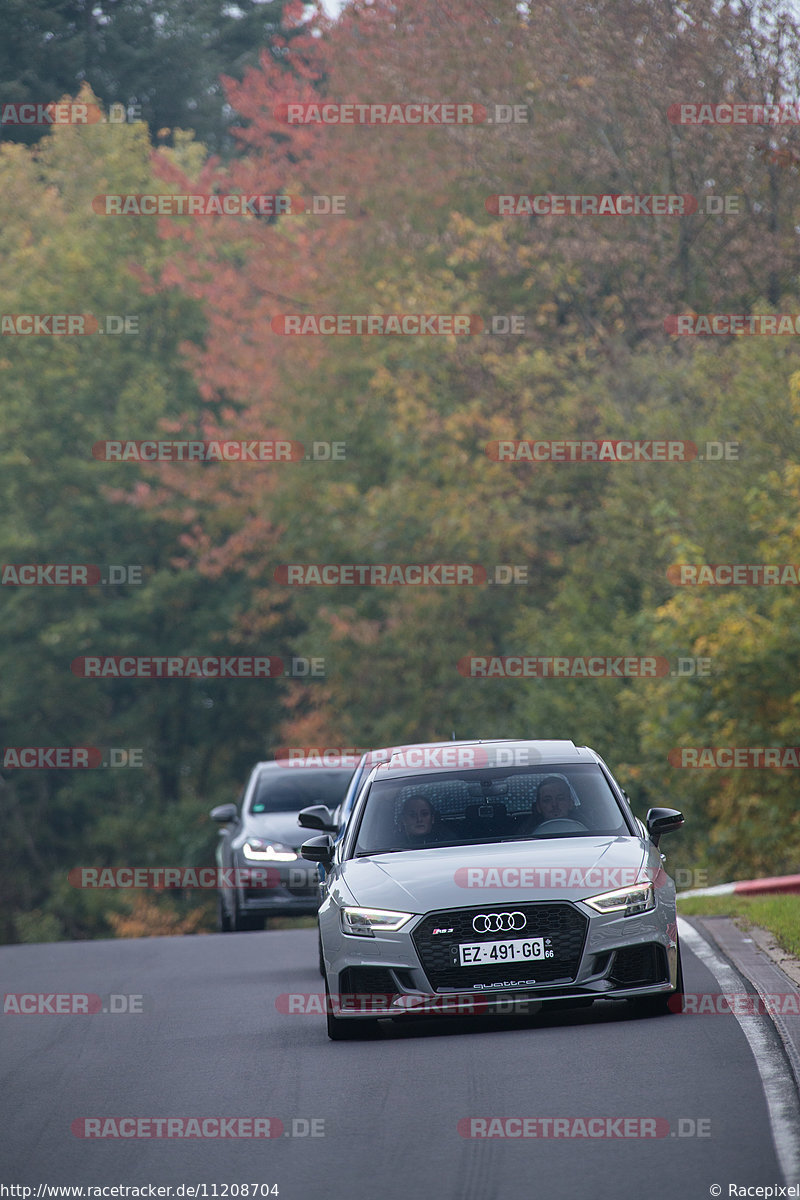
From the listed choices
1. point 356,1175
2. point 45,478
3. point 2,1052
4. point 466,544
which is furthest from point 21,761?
point 356,1175

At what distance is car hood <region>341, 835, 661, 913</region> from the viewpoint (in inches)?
407

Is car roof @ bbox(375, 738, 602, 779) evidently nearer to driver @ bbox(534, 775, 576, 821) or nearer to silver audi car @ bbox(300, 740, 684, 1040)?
driver @ bbox(534, 775, 576, 821)

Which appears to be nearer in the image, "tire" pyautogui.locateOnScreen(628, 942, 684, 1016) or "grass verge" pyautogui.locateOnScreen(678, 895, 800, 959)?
"tire" pyautogui.locateOnScreen(628, 942, 684, 1016)

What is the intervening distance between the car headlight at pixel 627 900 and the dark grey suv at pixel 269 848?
28.1 ft

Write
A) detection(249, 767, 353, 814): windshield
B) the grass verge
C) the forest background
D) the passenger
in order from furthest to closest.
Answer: the forest background < detection(249, 767, 353, 814): windshield < the grass verge < the passenger

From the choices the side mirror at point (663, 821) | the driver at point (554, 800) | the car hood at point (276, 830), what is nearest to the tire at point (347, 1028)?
the driver at point (554, 800)

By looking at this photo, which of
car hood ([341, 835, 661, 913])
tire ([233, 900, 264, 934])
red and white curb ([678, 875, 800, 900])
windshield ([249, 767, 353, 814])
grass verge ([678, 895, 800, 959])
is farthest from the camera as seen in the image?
windshield ([249, 767, 353, 814])

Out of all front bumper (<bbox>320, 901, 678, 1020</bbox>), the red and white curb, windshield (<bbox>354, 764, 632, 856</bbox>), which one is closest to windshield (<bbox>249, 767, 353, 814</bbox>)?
the red and white curb

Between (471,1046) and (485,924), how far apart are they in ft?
2.10

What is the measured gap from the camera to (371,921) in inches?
412

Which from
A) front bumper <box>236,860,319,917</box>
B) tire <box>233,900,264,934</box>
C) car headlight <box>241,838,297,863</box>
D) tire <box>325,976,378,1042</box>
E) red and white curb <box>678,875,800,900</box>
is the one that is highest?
tire <box>325,976,378,1042</box>

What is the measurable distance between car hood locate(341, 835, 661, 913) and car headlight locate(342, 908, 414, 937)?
0.12 ft

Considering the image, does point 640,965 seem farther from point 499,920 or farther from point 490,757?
point 490,757

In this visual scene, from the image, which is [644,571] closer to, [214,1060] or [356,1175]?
[214,1060]
